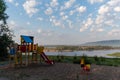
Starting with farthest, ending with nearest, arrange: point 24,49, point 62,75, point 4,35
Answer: point 4,35
point 24,49
point 62,75

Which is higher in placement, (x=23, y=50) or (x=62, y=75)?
(x=23, y=50)

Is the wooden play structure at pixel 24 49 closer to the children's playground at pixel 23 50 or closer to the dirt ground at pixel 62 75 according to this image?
the children's playground at pixel 23 50

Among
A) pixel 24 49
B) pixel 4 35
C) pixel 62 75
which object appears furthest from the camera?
pixel 4 35

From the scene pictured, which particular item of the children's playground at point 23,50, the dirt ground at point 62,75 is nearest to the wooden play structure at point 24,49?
the children's playground at point 23,50

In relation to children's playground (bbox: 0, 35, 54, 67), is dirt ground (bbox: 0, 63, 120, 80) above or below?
below

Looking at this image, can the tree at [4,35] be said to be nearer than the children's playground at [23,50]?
No

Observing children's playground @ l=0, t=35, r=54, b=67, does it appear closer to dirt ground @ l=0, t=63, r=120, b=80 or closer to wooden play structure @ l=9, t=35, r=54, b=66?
wooden play structure @ l=9, t=35, r=54, b=66

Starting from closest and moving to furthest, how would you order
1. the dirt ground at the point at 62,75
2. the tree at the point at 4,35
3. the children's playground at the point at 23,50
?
the dirt ground at the point at 62,75 < the children's playground at the point at 23,50 < the tree at the point at 4,35

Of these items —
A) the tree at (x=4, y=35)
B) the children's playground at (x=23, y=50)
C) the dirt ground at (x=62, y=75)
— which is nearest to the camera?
the dirt ground at (x=62, y=75)

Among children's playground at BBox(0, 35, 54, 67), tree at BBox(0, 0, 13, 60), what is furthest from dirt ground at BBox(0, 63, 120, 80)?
tree at BBox(0, 0, 13, 60)

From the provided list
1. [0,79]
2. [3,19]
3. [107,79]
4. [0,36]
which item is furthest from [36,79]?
[3,19]

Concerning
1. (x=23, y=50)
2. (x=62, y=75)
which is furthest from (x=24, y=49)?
(x=62, y=75)

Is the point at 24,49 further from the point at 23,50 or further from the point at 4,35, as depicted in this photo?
the point at 4,35

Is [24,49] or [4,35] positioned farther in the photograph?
[4,35]
